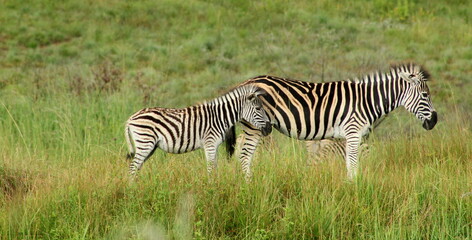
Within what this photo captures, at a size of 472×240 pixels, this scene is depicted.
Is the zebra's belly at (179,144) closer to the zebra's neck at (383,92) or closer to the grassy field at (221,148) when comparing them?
the grassy field at (221,148)

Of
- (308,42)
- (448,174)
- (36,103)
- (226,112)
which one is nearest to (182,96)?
(36,103)

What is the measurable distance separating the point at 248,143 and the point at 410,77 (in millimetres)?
1960

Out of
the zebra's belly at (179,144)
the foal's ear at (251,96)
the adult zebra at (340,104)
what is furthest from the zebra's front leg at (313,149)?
the zebra's belly at (179,144)

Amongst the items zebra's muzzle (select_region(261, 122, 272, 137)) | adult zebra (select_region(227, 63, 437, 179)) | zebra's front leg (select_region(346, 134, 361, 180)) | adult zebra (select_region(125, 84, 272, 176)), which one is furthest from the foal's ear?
zebra's front leg (select_region(346, 134, 361, 180))

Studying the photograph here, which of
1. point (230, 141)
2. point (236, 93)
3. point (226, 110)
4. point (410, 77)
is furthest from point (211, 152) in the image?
point (410, 77)

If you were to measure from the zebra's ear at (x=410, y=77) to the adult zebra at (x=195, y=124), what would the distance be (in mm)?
1601

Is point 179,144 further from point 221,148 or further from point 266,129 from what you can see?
point 221,148

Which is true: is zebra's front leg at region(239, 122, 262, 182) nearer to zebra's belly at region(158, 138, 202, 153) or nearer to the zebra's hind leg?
zebra's belly at region(158, 138, 202, 153)

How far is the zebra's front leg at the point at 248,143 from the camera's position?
838 centimetres

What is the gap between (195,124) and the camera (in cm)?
827

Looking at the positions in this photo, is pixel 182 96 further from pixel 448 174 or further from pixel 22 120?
pixel 448 174

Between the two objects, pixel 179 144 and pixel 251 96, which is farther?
pixel 251 96

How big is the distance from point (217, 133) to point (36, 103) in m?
5.39

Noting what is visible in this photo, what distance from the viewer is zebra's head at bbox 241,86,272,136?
8203mm
